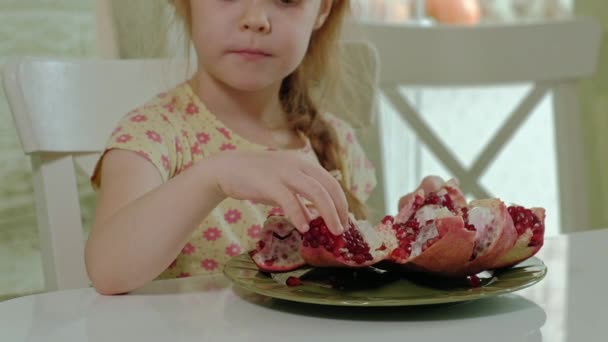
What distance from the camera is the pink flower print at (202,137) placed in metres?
1.13

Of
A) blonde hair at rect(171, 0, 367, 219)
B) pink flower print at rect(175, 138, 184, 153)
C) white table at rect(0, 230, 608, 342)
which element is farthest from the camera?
blonde hair at rect(171, 0, 367, 219)

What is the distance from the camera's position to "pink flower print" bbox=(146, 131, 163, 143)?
3.29ft

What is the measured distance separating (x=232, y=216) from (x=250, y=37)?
0.79ft

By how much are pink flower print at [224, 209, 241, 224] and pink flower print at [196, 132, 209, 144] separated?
9 centimetres

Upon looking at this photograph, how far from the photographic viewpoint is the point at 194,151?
1.12 m

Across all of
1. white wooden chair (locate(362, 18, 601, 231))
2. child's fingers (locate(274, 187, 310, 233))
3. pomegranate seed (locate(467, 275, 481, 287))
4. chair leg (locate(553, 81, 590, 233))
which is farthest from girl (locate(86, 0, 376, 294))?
chair leg (locate(553, 81, 590, 233))

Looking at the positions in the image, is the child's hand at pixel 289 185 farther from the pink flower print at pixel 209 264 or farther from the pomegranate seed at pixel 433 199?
the pink flower print at pixel 209 264

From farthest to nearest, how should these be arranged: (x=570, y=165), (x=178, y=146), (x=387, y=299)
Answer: (x=570, y=165) → (x=178, y=146) → (x=387, y=299)

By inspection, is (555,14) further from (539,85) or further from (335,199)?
(335,199)

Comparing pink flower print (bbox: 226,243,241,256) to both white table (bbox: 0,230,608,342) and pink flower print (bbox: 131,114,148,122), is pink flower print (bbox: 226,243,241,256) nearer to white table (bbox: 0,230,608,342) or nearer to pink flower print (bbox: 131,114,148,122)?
pink flower print (bbox: 131,114,148,122)

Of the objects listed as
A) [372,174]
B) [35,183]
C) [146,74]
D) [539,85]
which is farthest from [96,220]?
[539,85]

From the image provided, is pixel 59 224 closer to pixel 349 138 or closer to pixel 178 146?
pixel 178 146

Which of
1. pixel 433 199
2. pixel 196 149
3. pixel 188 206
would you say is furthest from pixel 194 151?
pixel 433 199

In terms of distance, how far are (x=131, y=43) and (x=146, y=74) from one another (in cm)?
17
